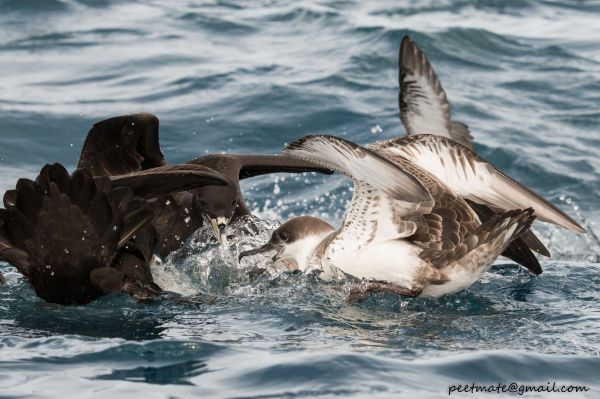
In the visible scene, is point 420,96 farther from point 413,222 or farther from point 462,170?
point 413,222

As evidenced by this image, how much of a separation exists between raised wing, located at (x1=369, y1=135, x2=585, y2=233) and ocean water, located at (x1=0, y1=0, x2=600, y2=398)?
2.02 feet

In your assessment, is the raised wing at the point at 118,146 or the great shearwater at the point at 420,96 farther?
the great shearwater at the point at 420,96

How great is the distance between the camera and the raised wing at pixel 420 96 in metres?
9.45

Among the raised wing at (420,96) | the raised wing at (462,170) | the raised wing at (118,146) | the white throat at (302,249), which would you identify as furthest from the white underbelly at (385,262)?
the raised wing at (420,96)

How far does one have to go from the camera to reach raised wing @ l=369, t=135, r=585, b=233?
24.8 ft

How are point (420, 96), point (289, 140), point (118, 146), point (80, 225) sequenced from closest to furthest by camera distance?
point (80, 225) < point (118, 146) < point (420, 96) < point (289, 140)

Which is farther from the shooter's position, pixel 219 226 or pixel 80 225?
pixel 219 226

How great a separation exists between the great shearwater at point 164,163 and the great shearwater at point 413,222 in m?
0.51

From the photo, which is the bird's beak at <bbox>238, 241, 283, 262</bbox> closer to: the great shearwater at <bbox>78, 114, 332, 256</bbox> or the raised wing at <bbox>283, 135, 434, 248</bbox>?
the great shearwater at <bbox>78, 114, 332, 256</bbox>

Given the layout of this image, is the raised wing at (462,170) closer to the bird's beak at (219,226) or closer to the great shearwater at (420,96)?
the bird's beak at (219,226)

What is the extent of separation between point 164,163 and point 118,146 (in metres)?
0.39

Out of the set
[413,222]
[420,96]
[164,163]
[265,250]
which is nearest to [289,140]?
[420,96]

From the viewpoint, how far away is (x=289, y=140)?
1271 cm

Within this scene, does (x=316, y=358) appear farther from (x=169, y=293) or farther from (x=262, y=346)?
(x=169, y=293)
